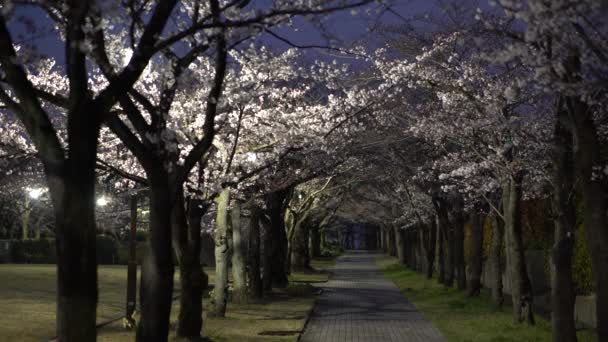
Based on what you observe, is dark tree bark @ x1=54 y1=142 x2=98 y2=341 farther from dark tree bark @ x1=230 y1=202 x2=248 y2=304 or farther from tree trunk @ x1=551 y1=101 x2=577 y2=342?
dark tree bark @ x1=230 y1=202 x2=248 y2=304

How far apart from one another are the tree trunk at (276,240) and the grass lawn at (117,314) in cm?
113

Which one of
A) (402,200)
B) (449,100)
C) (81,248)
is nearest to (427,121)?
(449,100)

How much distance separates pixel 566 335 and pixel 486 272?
2077cm

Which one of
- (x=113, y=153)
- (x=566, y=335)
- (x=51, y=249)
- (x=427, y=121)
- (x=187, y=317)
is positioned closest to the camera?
(x=566, y=335)

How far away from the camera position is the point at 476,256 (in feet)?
95.0

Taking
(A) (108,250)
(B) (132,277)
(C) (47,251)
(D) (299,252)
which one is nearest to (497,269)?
(B) (132,277)

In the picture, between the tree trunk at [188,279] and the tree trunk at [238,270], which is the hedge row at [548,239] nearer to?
the tree trunk at [238,270]

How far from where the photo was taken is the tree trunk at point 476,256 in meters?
28.5

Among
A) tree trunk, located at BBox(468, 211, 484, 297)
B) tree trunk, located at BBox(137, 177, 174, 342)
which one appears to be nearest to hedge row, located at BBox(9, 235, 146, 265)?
tree trunk, located at BBox(468, 211, 484, 297)

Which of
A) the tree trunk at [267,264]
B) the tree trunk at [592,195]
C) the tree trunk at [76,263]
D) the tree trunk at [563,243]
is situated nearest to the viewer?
the tree trunk at [76,263]

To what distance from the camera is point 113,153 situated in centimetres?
2117

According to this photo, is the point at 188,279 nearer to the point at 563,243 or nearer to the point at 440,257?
the point at 563,243

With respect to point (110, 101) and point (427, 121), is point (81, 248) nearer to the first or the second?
point (110, 101)

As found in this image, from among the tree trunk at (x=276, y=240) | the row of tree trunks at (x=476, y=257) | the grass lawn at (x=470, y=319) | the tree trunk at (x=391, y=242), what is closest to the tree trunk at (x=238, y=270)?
the grass lawn at (x=470, y=319)
